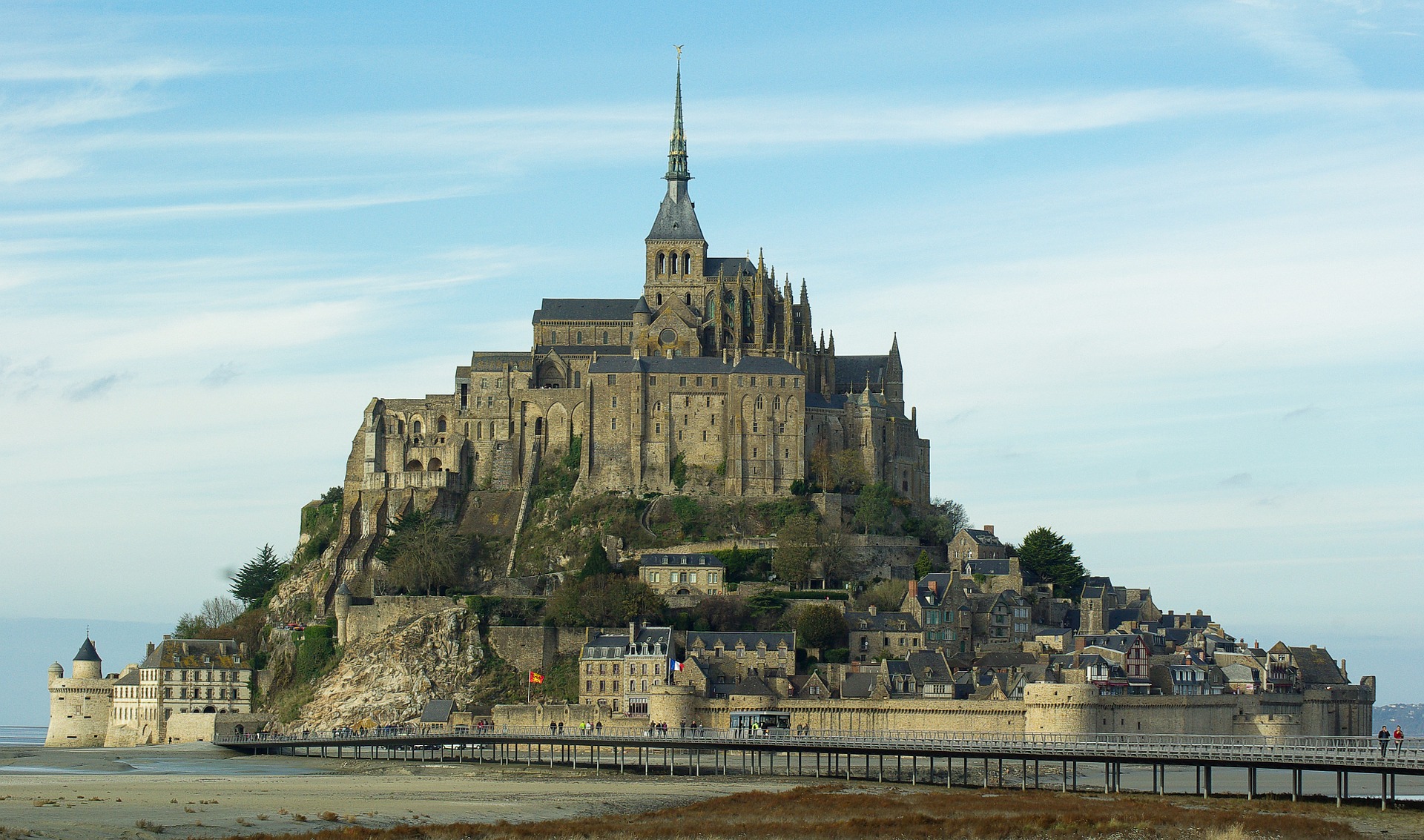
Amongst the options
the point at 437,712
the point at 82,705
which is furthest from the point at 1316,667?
the point at 82,705

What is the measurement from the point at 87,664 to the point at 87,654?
56cm

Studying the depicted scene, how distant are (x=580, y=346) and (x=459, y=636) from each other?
1030 inches

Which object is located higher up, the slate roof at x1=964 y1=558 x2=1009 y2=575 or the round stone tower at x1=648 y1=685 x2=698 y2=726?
the slate roof at x1=964 y1=558 x2=1009 y2=575

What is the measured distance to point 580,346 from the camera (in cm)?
12812

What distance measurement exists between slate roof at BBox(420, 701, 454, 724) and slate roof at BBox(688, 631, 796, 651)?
12.2 metres

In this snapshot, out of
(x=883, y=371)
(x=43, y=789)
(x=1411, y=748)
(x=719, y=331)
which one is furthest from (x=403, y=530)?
(x=1411, y=748)

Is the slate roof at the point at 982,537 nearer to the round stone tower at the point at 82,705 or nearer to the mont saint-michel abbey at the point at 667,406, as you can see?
the mont saint-michel abbey at the point at 667,406

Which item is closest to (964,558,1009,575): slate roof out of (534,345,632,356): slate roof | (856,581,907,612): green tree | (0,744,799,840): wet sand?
(856,581,907,612): green tree

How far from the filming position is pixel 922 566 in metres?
115

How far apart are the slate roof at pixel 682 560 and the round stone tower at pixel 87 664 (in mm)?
32428

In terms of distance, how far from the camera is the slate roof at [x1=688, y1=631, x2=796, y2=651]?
334ft

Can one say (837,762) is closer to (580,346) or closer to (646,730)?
(646,730)

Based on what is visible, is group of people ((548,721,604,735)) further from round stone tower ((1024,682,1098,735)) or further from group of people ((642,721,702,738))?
round stone tower ((1024,682,1098,735))

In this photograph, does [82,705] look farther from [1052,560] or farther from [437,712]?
[1052,560]
